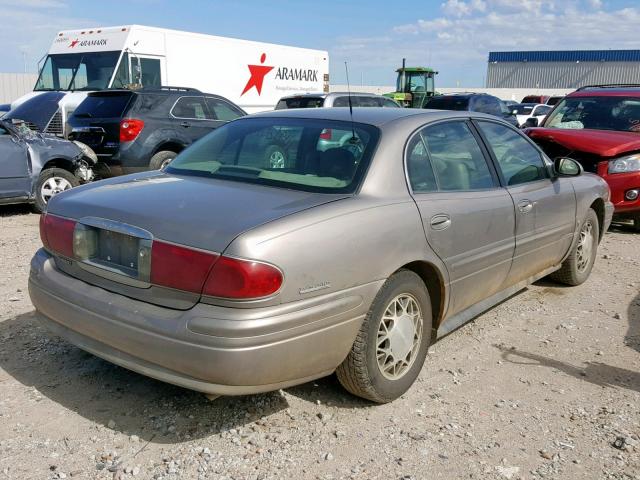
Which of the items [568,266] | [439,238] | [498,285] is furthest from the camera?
[568,266]

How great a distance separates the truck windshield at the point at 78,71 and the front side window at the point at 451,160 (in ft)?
36.2

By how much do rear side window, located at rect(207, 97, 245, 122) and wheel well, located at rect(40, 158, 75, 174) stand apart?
9.53ft

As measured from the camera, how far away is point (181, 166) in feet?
12.9

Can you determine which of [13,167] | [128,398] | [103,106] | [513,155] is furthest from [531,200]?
[103,106]

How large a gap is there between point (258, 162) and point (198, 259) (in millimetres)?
1149

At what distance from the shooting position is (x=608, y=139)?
765 centimetres

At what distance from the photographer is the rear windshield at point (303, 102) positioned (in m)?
12.4

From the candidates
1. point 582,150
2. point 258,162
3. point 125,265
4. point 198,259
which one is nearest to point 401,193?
point 258,162

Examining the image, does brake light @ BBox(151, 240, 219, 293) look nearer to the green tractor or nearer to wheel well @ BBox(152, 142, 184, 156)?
wheel well @ BBox(152, 142, 184, 156)

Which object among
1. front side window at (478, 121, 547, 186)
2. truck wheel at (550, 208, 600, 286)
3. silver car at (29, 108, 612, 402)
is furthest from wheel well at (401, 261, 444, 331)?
truck wheel at (550, 208, 600, 286)

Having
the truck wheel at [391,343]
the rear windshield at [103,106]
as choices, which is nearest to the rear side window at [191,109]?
the rear windshield at [103,106]

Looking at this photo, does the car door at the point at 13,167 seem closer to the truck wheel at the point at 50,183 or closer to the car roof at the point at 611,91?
the truck wheel at the point at 50,183

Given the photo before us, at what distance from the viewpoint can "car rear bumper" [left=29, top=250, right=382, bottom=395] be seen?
2641 millimetres

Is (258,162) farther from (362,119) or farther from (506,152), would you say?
(506,152)
